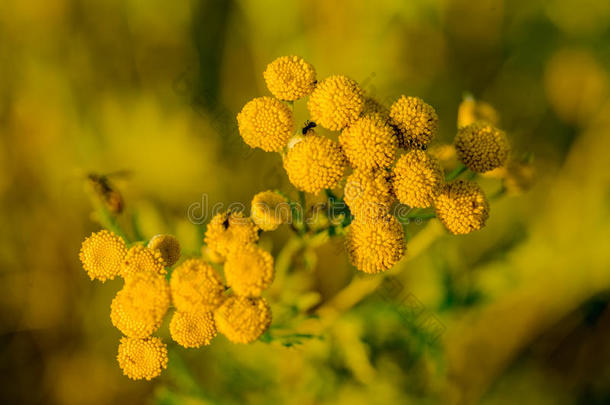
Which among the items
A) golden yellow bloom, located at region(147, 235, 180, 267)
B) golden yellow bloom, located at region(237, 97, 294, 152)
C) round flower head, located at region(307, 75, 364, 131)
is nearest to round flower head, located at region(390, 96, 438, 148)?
round flower head, located at region(307, 75, 364, 131)

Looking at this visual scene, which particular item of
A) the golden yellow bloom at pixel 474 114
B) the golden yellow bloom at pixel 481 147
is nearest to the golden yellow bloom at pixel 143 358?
the golden yellow bloom at pixel 481 147

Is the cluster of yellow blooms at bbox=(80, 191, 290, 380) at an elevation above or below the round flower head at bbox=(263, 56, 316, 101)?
below

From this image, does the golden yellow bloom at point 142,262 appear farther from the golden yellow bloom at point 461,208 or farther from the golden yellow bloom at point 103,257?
the golden yellow bloom at point 461,208

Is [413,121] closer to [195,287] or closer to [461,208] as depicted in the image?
[461,208]

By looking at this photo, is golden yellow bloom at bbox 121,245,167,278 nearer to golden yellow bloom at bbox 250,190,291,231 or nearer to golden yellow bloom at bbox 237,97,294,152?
golden yellow bloom at bbox 250,190,291,231

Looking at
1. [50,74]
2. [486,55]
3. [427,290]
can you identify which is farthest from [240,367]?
[486,55]

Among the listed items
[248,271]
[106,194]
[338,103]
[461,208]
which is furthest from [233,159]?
[461,208]
